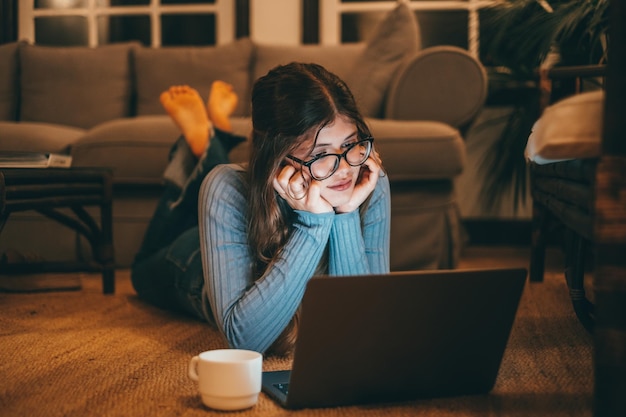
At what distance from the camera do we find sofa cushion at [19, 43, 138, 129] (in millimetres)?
3387

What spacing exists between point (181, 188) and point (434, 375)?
114cm

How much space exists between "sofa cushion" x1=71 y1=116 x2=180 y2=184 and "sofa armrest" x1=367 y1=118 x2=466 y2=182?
27.0 inches

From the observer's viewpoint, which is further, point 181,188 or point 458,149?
point 458,149

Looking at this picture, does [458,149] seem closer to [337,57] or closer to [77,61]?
[337,57]

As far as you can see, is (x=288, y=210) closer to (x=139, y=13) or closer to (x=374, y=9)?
(x=374, y=9)

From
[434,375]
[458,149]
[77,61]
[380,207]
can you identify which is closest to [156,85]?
[77,61]

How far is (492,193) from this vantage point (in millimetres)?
3029

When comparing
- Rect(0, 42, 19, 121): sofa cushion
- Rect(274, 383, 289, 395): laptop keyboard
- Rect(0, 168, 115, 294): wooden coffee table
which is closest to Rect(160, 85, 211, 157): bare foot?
Rect(0, 168, 115, 294): wooden coffee table

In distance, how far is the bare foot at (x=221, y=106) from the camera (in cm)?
228

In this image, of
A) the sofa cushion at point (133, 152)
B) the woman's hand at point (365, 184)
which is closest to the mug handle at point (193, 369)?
the woman's hand at point (365, 184)

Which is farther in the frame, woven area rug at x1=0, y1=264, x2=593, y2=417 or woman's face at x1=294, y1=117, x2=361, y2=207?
woman's face at x1=294, y1=117, x2=361, y2=207

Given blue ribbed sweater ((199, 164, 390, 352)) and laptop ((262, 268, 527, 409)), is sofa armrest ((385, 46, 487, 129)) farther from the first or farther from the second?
laptop ((262, 268, 527, 409))

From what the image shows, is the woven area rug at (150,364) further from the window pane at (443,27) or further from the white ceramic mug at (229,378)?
the window pane at (443,27)

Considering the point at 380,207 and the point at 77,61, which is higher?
the point at 77,61
